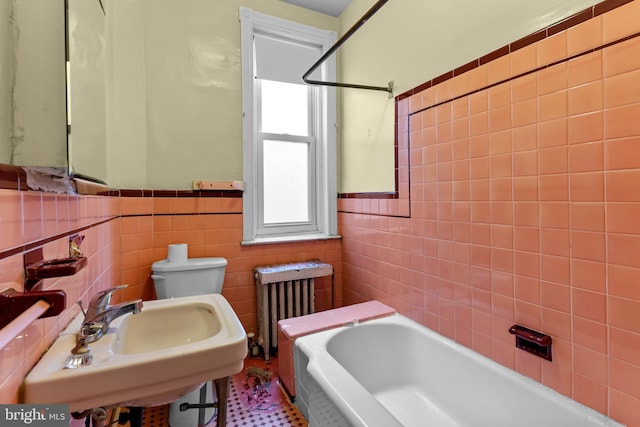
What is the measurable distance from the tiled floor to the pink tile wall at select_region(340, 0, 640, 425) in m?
0.96

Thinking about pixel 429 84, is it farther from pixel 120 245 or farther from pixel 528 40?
pixel 120 245

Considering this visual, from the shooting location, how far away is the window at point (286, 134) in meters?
2.24

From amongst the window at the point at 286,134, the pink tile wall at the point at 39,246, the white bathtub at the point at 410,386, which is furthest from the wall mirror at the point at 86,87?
the white bathtub at the point at 410,386

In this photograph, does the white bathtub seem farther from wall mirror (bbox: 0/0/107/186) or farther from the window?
wall mirror (bbox: 0/0/107/186)

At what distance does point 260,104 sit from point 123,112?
97 centimetres

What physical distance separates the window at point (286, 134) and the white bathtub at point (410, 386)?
1.02 meters

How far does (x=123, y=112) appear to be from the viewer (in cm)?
186

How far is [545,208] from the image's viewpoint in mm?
1158

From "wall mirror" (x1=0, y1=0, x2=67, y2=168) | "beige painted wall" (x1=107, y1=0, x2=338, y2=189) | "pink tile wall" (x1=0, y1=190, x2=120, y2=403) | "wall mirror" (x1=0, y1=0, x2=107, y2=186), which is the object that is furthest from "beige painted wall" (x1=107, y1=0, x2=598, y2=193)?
"wall mirror" (x1=0, y1=0, x2=67, y2=168)

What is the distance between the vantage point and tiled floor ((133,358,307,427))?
156 cm

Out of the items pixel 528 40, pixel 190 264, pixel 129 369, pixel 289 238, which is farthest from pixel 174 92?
pixel 528 40

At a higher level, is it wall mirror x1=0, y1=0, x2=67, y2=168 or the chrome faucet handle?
wall mirror x1=0, y1=0, x2=67, y2=168

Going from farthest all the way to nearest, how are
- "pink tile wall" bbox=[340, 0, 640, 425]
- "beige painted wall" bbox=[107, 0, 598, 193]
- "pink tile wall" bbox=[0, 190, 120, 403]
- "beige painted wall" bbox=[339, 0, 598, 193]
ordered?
"beige painted wall" bbox=[107, 0, 598, 193] → "beige painted wall" bbox=[339, 0, 598, 193] → "pink tile wall" bbox=[340, 0, 640, 425] → "pink tile wall" bbox=[0, 190, 120, 403]

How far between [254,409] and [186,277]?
34.8 inches
